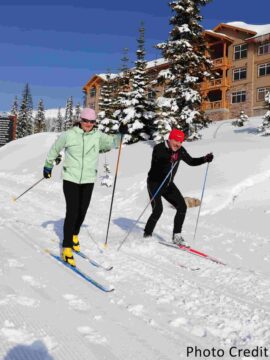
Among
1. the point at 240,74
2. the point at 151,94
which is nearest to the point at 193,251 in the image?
the point at 151,94

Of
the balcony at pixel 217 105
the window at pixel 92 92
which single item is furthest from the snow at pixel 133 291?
the window at pixel 92 92

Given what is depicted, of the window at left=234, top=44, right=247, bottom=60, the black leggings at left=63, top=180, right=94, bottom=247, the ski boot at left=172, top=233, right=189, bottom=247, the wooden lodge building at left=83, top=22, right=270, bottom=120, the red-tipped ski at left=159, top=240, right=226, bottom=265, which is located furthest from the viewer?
the window at left=234, top=44, right=247, bottom=60

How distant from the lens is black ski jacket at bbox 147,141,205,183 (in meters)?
7.21

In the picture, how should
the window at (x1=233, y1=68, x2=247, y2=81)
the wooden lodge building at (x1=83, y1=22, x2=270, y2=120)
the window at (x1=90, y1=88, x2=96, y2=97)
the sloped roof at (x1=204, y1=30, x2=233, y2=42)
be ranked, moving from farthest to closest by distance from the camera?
the window at (x1=90, y1=88, x2=96, y2=97) < the window at (x1=233, y1=68, x2=247, y2=81) < the sloped roof at (x1=204, y1=30, x2=233, y2=42) < the wooden lodge building at (x1=83, y1=22, x2=270, y2=120)

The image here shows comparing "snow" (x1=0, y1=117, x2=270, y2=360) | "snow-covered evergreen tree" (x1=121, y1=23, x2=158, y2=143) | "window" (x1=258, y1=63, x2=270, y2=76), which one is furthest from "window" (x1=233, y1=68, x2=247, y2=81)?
"snow" (x1=0, y1=117, x2=270, y2=360)

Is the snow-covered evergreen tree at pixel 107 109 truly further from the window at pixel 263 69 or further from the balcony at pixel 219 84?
the window at pixel 263 69

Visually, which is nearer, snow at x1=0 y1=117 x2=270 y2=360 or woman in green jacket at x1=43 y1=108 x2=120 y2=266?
snow at x1=0 y1=117 x2=270 y2=360

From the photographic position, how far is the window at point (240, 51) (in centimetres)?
4447

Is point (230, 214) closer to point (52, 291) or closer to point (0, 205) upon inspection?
point (0, 205)

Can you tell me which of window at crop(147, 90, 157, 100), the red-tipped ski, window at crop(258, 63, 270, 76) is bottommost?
the red-tipped ski

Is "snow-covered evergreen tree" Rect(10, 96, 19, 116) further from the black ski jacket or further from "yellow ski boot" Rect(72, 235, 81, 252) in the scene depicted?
"yellow ski boot" Rect(72, 235, 81, 252)

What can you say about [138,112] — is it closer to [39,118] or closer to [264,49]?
[264,49]

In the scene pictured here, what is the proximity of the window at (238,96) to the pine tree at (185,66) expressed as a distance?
21.3 m

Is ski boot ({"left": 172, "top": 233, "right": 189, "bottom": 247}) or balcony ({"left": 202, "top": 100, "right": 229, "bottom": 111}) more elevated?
balcony ({"left": 202, "top": 100, "right": 229, "bottom": 111})
